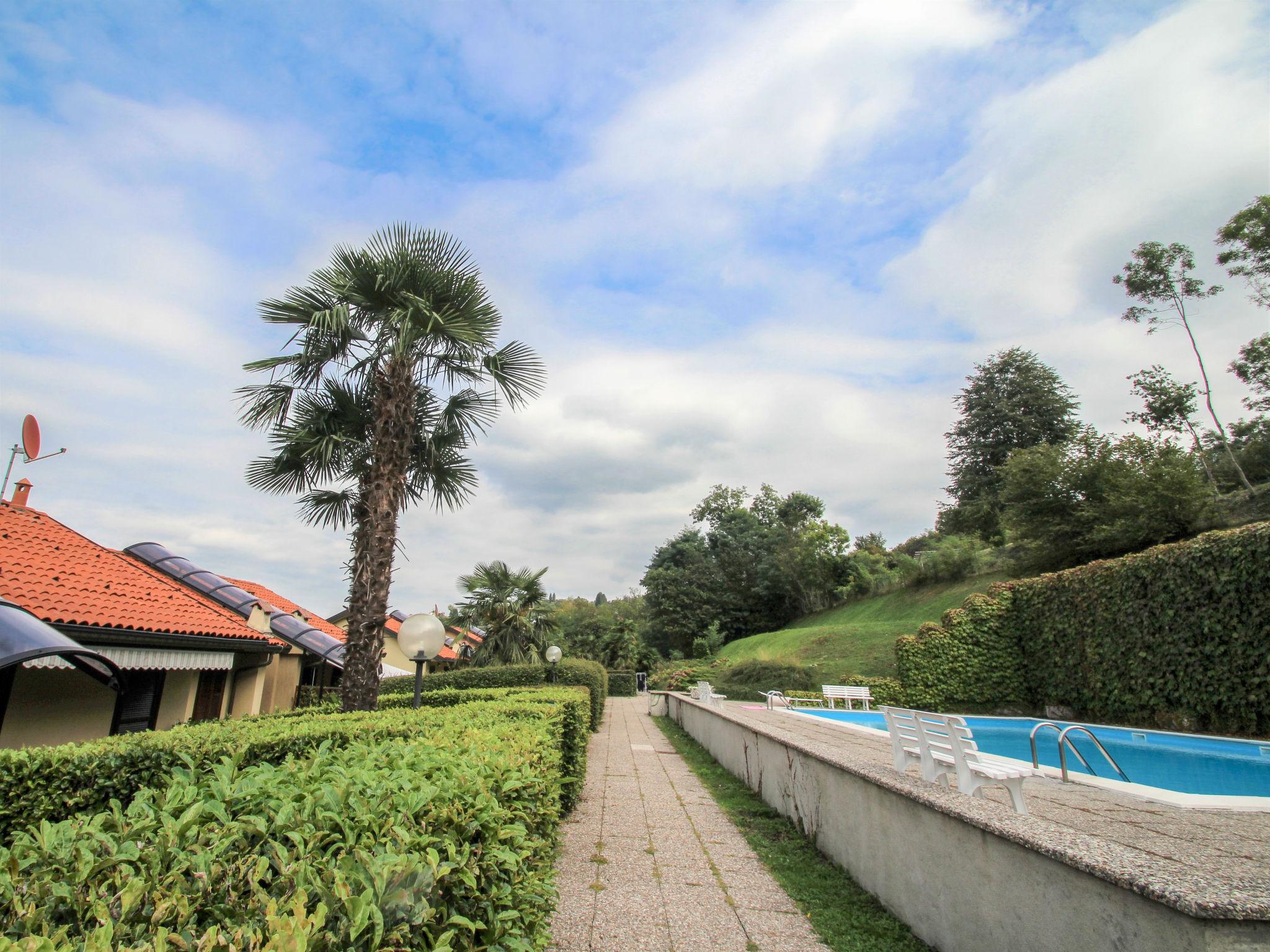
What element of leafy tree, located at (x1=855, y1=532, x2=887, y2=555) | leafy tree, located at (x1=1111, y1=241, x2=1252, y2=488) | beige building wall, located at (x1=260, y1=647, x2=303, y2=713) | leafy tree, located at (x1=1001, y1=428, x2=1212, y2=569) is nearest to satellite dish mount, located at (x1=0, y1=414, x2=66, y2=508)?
beige building wall, located at (x1=260, y1=647, x2=303, y2=713)

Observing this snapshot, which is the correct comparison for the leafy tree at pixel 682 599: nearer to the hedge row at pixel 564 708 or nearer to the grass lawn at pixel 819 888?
the hedge row at pixel 564 708

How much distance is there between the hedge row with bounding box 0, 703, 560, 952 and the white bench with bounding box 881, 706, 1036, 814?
3032 millimetres

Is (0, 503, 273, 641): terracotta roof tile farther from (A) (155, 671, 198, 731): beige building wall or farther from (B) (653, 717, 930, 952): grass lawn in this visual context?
(B) (653, 717, 930, 952): grass lawn

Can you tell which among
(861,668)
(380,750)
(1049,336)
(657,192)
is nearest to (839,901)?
(380,750)

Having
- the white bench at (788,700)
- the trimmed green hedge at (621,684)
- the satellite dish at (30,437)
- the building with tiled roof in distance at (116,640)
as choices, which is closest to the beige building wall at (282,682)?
the building with tiled roof in distance at (116,640)

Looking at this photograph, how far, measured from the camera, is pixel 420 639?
25.5 ft

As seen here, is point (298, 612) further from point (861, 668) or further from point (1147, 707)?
point (1147, 707)

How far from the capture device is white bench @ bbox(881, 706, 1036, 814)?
374cm

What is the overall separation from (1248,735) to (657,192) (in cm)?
1239

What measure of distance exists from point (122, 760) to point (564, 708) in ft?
12.1

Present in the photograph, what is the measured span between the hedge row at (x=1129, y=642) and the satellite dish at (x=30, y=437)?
19045 mm

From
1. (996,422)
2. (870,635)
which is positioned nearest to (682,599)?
(870,635)

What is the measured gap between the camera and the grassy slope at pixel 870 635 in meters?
21.2

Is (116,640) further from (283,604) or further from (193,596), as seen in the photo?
(283,604)
